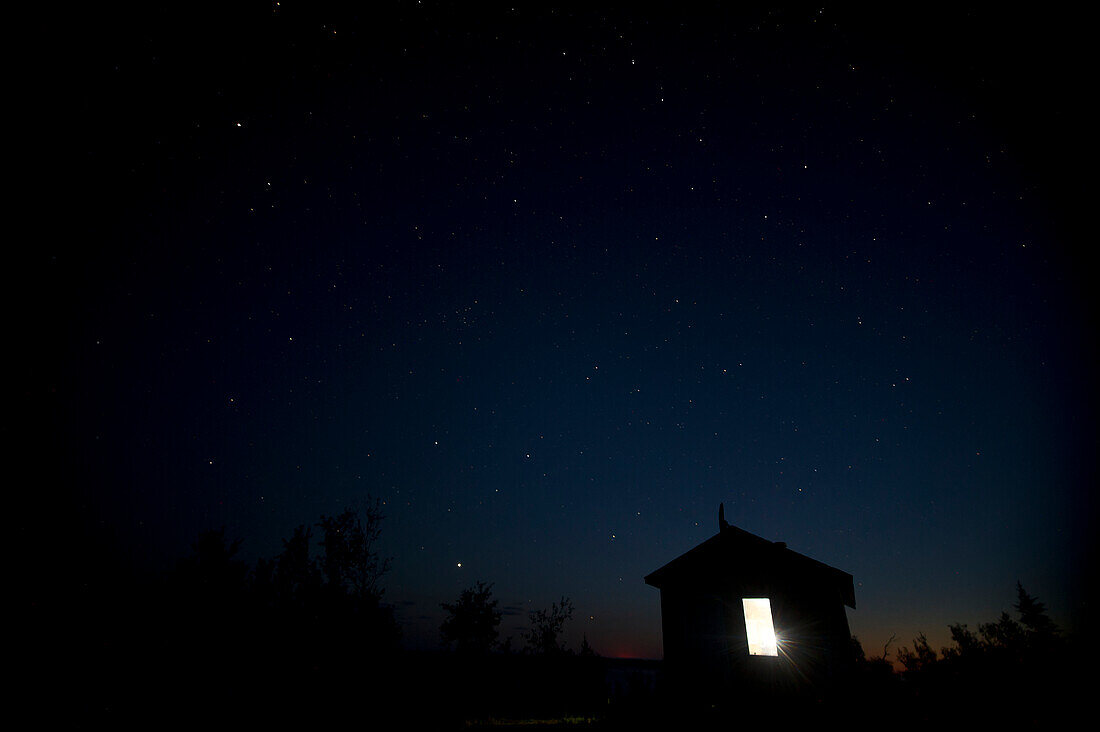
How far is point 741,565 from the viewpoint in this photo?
14156mm

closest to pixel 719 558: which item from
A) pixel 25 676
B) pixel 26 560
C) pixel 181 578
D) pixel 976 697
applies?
pixel 976 697

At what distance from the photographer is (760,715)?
861cm

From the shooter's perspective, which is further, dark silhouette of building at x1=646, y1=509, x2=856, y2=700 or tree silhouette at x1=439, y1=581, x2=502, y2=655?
tree silhouette at x1=439, y1=581, x2=502, y2=655

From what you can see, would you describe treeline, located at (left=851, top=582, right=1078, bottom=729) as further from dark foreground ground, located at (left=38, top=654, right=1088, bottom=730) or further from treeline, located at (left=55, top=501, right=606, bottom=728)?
treeline, located at (left=55, top=501, right=606, bottom=728)

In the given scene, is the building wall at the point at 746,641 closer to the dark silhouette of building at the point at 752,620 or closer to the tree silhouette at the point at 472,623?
the dark silhouette of building at the point at 752,620

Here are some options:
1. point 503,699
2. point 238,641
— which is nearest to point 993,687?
point 503,699

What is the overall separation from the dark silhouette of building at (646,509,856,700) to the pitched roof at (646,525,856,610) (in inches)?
1.1

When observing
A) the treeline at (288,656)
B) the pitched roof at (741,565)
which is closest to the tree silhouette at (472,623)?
the treeline at (288,656)

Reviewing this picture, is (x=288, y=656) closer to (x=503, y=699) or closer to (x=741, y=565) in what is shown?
(x=503, y=699)

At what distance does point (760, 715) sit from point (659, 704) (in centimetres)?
226

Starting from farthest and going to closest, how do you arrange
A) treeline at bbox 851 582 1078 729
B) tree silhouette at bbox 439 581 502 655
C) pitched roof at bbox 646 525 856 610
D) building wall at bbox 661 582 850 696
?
1. tree silhouette at bbox 439 581 502 655
2. pitched roof at bbox 646 525 856 610
3. building wall at bbox 661 582 850 696
4. treeline at bbox 851 582 1078 729

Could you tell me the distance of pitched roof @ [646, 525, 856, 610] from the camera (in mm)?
13602

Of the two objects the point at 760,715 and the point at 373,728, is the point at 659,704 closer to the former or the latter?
the point at 760,715

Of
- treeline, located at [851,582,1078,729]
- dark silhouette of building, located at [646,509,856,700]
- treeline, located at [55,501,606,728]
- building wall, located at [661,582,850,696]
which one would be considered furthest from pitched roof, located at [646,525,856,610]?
treeline, located at [55,501,606,728]
